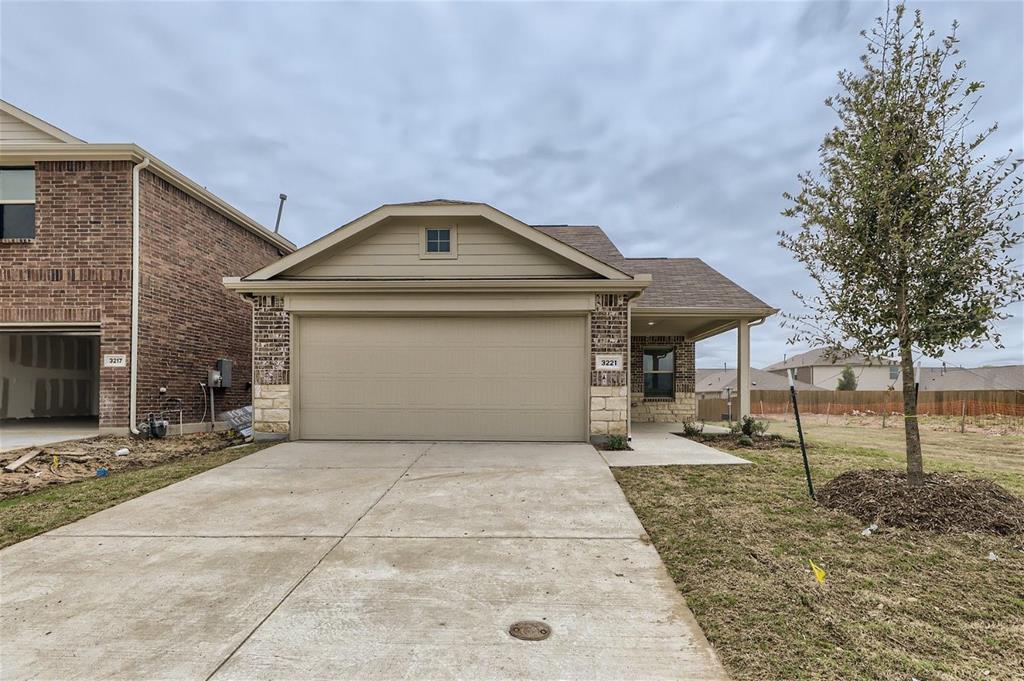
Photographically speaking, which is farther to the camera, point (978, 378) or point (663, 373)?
point (978, 378)

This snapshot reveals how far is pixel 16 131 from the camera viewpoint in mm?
10570

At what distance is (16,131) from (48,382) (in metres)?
8.05

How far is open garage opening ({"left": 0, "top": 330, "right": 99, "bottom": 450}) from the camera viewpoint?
13.4 meters

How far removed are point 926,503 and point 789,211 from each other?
11.5ft

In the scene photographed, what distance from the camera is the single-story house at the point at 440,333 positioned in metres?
9.26

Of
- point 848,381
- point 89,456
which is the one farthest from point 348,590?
point 848,381

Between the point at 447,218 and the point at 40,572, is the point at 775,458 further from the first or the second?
the point at 40,572

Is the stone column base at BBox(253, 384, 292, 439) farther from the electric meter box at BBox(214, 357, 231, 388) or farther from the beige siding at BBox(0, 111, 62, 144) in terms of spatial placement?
the beige siding at BBox(0, 111, 62, 144)

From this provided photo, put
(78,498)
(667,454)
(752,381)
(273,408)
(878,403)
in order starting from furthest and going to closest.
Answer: (752,381) → (878,403) → (273,408) → (667,454) → (78,498)

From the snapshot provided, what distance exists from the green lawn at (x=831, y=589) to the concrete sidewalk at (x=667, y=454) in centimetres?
173

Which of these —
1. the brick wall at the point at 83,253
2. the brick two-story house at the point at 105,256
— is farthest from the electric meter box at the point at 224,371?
the brick wall at the point at 83,253

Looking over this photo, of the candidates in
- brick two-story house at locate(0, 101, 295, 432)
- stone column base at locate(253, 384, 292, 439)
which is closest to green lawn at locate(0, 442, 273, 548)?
stone column base at locate(253, 384, 292, 439)

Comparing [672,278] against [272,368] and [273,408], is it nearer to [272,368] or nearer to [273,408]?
[272,368]

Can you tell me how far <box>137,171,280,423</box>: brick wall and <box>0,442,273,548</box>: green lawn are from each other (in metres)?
3.75
